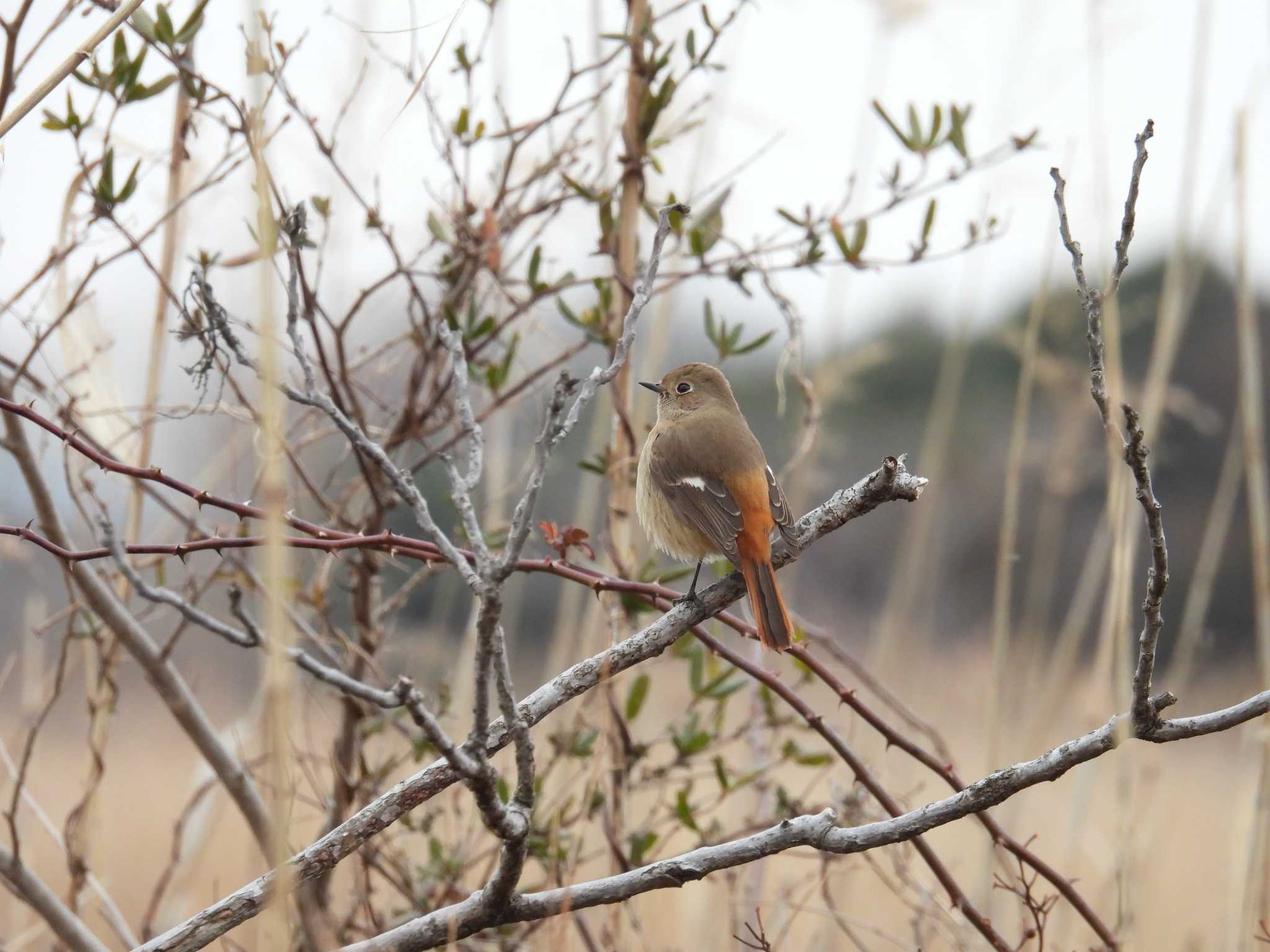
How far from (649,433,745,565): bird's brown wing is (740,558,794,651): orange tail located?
→ 21 cm

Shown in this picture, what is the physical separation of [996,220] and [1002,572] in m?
0.70

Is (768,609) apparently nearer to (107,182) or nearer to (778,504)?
(778,504)

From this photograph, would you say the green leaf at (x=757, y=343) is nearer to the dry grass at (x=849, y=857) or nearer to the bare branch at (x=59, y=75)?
the dry grass at (x=849, y=857)

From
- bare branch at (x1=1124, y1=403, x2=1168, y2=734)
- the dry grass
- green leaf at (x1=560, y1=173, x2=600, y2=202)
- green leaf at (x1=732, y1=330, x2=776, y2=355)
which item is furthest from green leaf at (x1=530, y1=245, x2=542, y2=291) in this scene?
bare branch at (x1=1124, y1=403, x2=1168, y2=734)

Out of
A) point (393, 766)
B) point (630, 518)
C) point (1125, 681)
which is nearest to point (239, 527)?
point (393, 766)

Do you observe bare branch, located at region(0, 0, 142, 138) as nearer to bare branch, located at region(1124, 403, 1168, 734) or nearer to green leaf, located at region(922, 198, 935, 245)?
bare branch, located at region(1124, 403, 1168, 734)

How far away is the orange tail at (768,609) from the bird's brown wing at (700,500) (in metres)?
0.21

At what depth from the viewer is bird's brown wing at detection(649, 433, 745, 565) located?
7.99ft

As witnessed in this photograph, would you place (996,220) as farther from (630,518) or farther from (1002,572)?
(630,518)

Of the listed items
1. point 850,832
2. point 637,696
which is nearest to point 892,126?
point 637,696

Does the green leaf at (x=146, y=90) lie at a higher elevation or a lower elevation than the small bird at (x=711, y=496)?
higher

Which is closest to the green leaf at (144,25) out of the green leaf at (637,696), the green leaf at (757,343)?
the green leaf at (757,343)

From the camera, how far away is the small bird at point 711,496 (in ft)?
7.91

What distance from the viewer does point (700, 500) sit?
2543mm
